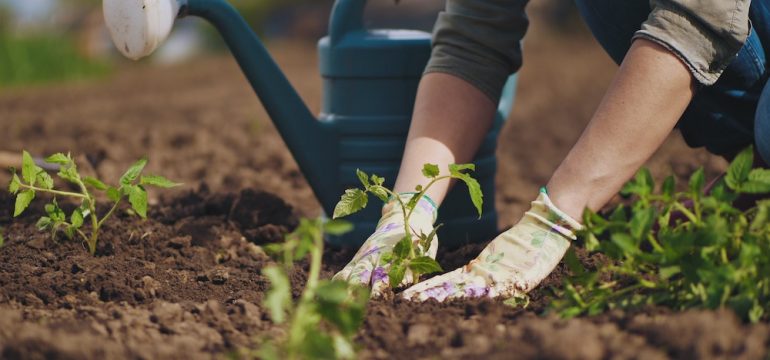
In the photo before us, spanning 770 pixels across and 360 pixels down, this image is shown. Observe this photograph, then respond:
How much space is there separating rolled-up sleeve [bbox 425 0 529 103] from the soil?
37 centimetres

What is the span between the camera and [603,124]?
1.56 meters

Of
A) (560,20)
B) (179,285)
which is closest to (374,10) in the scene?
(560,20)

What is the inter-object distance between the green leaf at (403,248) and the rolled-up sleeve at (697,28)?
0.50m

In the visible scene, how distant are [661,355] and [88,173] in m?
2.04

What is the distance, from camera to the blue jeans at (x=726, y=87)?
173 cm

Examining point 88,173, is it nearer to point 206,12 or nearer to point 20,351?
point 206,12

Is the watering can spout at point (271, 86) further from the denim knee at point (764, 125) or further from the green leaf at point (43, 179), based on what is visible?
the denim knee at point (764, 125)

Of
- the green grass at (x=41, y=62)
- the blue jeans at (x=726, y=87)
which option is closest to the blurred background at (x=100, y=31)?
the green grass at (x=41, y=62)

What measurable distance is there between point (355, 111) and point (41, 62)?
5.53m

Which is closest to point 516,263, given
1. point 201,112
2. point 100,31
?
point 201,112

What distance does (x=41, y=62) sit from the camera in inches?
277

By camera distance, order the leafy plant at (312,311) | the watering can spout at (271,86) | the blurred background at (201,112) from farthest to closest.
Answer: the blurred background at (201,112), the watering can spout at (271,86), the leafy plant at (312,311)

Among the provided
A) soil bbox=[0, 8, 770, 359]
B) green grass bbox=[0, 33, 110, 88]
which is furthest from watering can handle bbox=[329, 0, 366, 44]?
green grass bbox=[0, 33, 110, 88]

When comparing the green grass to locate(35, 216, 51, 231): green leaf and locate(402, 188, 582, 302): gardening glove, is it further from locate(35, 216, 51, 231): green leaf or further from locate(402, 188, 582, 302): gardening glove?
locate(402, 188, 582, 302): gardening glove
